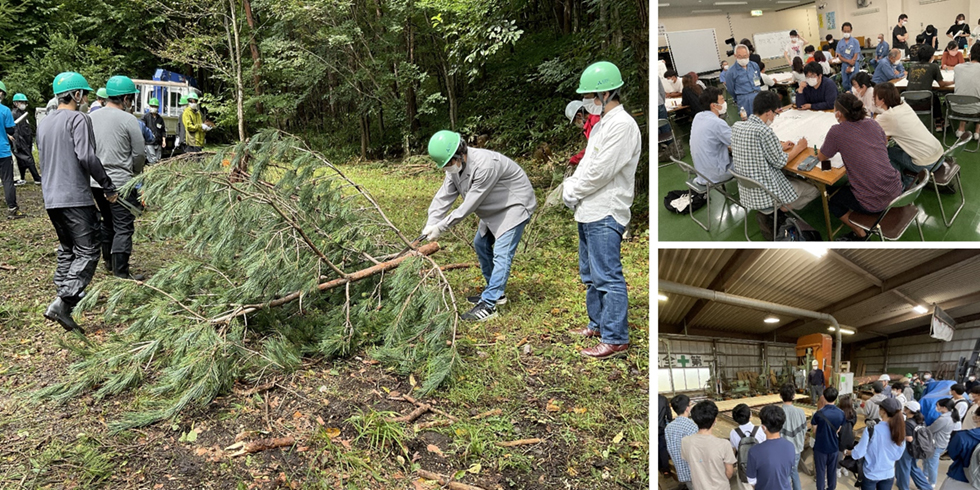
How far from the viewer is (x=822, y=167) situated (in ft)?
10.2

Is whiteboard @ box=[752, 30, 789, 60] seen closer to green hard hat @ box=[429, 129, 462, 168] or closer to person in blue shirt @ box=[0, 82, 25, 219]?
green hard hat @ box=[429, 129, 462, 168]

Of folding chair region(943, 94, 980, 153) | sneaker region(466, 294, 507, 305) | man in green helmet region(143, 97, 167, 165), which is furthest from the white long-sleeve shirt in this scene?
man in green helmet region(143, 97, 167, 165)

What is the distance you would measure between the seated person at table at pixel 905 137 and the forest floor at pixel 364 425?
1.80 m

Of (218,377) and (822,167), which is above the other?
(822,167)

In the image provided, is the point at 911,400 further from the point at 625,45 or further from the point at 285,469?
the point at 625,45

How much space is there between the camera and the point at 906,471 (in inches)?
106

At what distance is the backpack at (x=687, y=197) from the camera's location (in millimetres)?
3205

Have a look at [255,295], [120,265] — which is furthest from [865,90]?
[120,265]

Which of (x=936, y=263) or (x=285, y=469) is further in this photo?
(x=285, y=469)

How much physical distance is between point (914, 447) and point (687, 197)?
63.7 inches

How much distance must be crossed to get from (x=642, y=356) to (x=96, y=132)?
4.54 m

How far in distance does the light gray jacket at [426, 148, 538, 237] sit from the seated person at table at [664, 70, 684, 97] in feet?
3.77

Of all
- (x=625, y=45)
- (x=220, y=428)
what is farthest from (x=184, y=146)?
(x=220, y=428)

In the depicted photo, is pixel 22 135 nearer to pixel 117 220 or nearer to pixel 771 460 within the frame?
pixel 117 220
